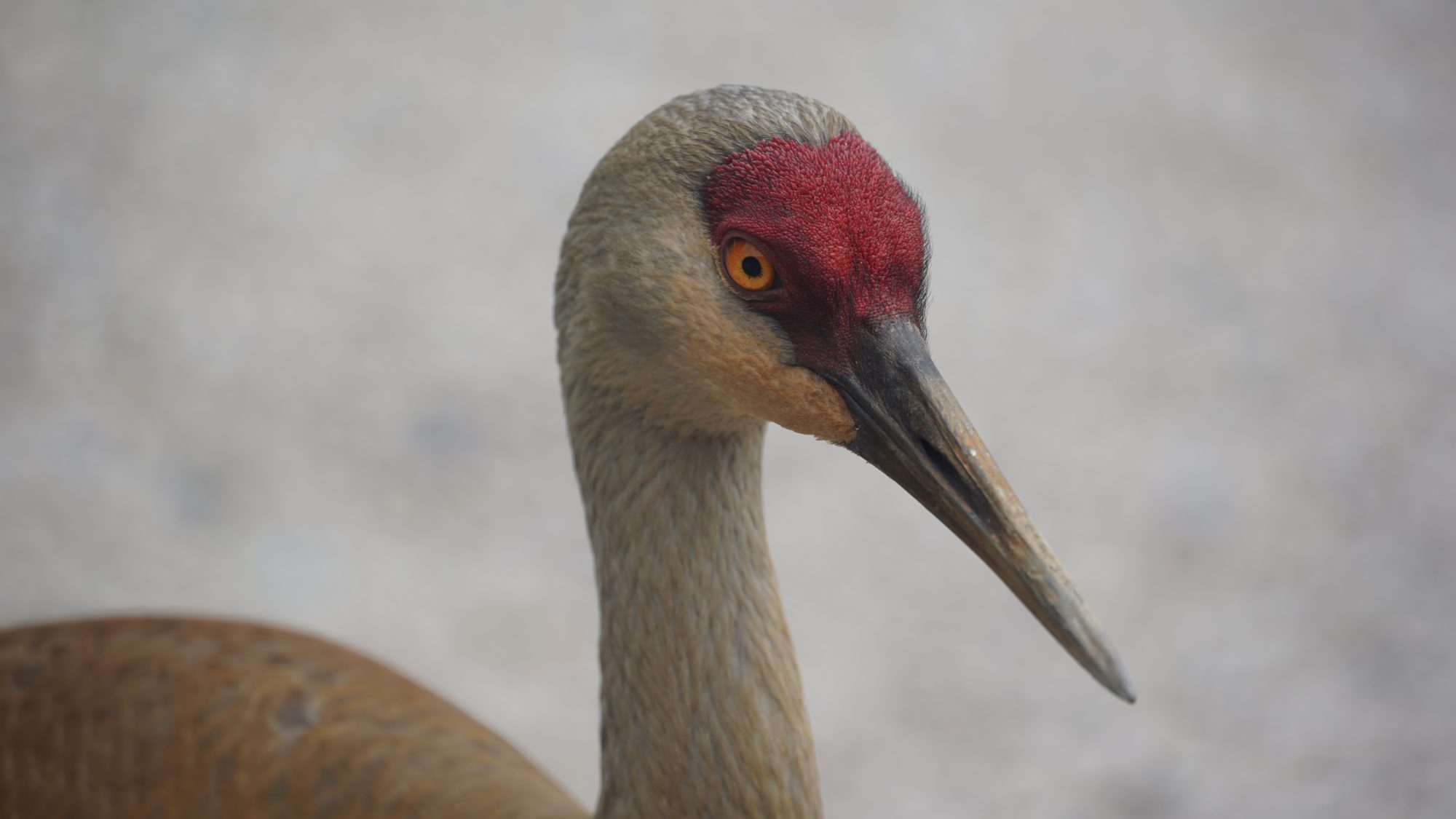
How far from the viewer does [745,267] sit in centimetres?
154

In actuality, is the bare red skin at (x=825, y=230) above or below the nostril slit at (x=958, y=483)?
above

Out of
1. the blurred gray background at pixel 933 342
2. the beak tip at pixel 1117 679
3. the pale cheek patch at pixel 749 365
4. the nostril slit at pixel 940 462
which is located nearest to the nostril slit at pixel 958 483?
the nostril slit at pixel 940 462

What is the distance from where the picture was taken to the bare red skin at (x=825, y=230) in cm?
148

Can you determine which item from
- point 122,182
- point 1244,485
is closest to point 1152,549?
point 1244,485

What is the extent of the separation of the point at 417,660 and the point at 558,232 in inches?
78.7

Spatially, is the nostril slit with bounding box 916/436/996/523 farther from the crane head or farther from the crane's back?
the crane's back

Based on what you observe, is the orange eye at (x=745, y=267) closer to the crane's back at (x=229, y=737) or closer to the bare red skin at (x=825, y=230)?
the bare red skin at (x=825, y=230)

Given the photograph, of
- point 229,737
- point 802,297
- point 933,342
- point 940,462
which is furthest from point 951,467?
point 933,342

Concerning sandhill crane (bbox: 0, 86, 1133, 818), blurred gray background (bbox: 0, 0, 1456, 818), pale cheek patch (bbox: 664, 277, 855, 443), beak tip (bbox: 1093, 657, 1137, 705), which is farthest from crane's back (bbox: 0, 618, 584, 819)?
blurred gray background (bbox: 0, 0, 1456, 818)

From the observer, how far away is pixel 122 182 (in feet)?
15.9

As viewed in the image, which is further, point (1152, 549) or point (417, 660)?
point (1152, 549)

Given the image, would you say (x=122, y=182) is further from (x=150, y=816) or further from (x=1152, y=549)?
(x=1152, y=549)

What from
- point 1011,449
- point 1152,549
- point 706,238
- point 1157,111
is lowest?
point 706,238

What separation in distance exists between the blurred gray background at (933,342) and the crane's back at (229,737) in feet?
4.47
